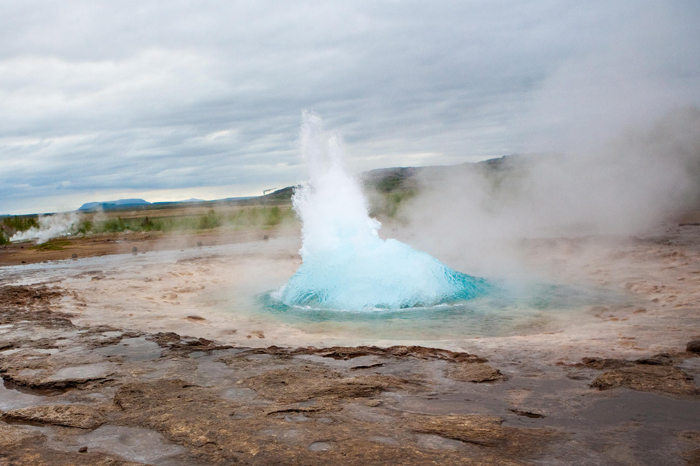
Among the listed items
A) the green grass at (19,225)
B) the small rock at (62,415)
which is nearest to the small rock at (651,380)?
the small rock at (62,415)

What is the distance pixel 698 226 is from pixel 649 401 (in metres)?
13.8

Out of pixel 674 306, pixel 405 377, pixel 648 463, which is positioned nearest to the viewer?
pixel 648 463

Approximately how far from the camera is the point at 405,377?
4230mm

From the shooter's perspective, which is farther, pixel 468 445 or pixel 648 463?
pixel 468 445

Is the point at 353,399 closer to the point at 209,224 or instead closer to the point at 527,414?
the point at 527,414

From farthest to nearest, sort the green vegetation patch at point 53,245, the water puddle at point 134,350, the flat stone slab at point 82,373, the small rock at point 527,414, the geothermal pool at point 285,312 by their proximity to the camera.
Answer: the green vegetation patch at point 53,245
the geothermal pool at point 285,312
the water puddle at point 134,350
the flat stone slab at point 82,373
the small rock at point 527,414

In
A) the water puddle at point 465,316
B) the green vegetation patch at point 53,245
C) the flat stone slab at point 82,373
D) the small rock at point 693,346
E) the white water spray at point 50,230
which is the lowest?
the water puddle at point 465,316

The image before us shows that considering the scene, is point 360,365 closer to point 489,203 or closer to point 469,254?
point 469,254

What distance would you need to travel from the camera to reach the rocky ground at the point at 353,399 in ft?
9.46

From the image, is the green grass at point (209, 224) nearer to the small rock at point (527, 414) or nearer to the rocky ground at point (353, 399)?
the rocky ground at point (353, 399)

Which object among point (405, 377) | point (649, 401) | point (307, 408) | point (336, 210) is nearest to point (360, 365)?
point (405, 377)

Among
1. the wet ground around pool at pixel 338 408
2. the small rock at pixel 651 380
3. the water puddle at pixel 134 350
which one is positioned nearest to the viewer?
the wet ground around pool at pixel 338 408

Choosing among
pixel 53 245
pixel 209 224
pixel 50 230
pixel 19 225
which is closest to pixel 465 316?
pixel 53 245

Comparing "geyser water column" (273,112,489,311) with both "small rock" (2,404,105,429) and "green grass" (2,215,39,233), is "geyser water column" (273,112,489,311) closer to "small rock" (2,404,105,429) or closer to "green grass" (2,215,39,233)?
"small rock" (2,404,105,429)
